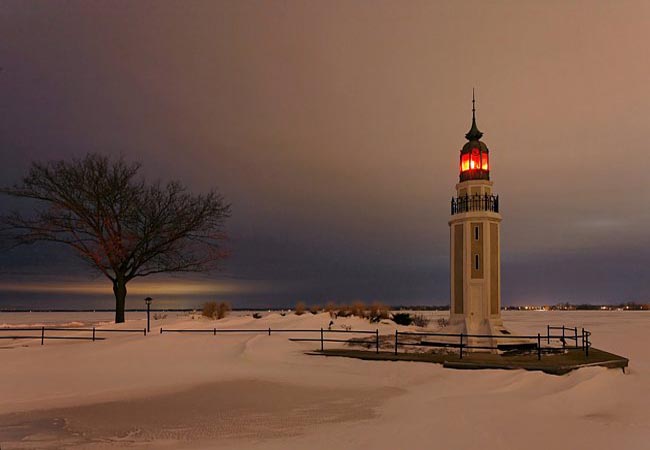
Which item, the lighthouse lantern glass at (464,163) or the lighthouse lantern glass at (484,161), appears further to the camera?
the lighthouse lantern glass at (464,163)

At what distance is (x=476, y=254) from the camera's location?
26.3 meters

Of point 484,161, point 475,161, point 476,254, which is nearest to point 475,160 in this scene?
point 475,161

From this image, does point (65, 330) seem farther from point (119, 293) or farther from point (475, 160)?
point (475, 160)

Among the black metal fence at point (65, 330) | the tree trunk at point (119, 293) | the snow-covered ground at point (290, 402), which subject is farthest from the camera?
the tree trunk at point (119, 293)

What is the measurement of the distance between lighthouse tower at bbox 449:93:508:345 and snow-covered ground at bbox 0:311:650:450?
6.92 metres

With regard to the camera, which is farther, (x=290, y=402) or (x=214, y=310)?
(x=214, y=310)

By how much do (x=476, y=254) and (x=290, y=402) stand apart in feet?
49.7

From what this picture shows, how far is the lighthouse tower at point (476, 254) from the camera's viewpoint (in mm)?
25938

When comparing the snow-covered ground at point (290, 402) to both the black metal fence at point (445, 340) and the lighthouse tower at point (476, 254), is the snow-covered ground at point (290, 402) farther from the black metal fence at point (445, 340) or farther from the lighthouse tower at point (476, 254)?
the lighthouse tower at point (476, 254)

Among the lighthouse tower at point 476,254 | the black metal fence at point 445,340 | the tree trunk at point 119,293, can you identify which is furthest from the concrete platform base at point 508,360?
the tree trunk at point 119,293

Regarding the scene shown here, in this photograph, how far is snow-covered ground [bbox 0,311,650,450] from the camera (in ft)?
35.6

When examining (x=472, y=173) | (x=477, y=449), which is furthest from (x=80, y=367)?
(x=472, y=173)

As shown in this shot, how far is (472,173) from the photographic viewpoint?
2723 cm

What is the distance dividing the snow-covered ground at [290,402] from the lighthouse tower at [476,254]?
272 inches
